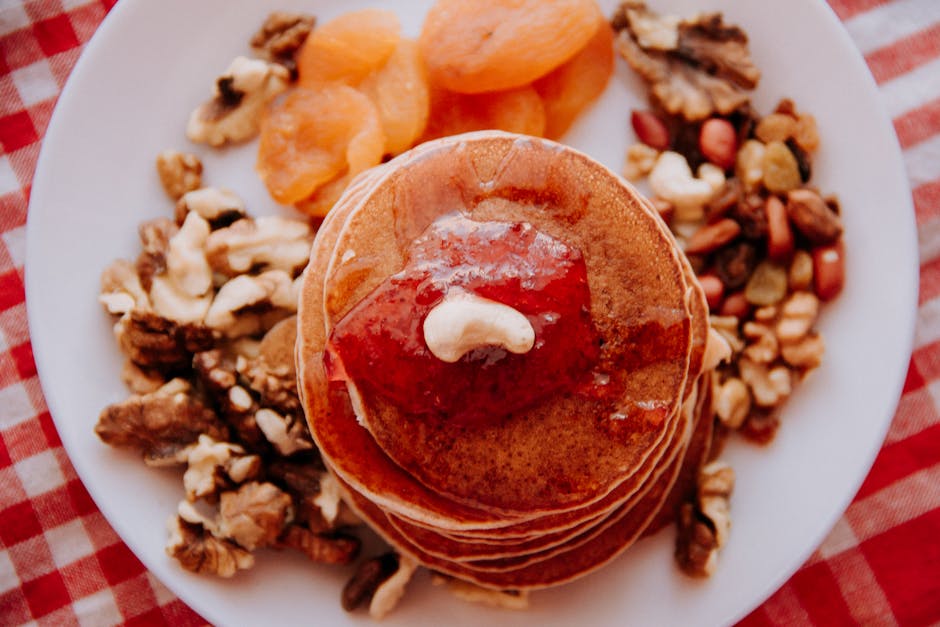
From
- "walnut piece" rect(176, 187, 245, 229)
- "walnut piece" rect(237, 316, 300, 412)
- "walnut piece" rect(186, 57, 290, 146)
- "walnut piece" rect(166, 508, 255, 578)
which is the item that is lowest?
"walnut piece" rect(166, 508, 255, 578)

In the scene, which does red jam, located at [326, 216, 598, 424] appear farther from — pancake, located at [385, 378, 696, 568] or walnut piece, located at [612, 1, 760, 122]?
walnut piece, located at [612, 1, 760, 122]

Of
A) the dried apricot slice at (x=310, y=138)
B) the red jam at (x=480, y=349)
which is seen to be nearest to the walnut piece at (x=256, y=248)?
the dried apricot slice at (x=310, y=138)

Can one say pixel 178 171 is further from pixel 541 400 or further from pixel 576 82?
pixel 541 400

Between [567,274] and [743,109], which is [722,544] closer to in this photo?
[567,274]

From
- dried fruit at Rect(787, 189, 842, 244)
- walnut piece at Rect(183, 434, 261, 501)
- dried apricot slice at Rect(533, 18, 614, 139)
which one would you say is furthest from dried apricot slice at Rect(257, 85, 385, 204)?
dried fruit at Rect(787, 189, 842, 244)

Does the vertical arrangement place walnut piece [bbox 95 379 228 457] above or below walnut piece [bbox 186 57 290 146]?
below

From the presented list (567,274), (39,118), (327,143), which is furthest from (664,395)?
(39,118)
